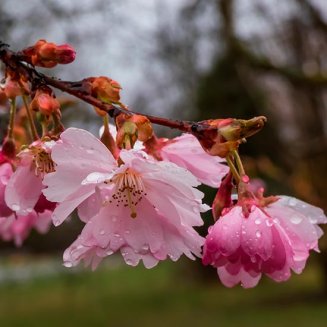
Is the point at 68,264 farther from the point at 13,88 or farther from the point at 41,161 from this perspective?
the point at 13,88

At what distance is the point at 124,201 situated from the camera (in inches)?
33.8

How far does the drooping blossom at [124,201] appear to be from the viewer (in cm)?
78

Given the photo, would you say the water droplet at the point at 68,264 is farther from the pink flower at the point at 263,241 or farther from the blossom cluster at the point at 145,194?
the pink flower at the point at 263,241

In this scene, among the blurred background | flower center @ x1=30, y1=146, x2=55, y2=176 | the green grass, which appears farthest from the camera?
the green grass

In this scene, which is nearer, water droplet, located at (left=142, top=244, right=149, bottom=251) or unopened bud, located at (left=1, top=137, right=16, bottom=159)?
water droplet, located at (left=142, top=244, right=149, bottom=251)

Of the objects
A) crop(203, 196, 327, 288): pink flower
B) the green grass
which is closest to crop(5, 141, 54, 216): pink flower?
crop(203, 196, 327, 288): pink flower

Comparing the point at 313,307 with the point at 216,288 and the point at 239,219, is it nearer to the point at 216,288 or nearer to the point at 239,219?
the point at 216,288

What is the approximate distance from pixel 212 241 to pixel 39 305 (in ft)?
45.2

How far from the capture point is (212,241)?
0.82 metres

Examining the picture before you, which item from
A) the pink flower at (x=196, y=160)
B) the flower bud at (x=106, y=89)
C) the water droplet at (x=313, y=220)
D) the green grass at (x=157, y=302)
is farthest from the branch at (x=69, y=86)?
the green grass at (x=157, y=302)

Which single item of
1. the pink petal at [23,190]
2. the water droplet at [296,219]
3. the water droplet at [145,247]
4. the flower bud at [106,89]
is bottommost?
the water droplet at [145,247]

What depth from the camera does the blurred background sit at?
4.83 meters

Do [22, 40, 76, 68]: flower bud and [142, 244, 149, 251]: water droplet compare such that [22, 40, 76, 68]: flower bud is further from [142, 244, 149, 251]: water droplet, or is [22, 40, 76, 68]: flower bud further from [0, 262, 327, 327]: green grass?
[0, 262, 327, 327]: green grass

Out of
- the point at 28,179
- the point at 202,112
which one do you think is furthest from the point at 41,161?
the point at 202,112
